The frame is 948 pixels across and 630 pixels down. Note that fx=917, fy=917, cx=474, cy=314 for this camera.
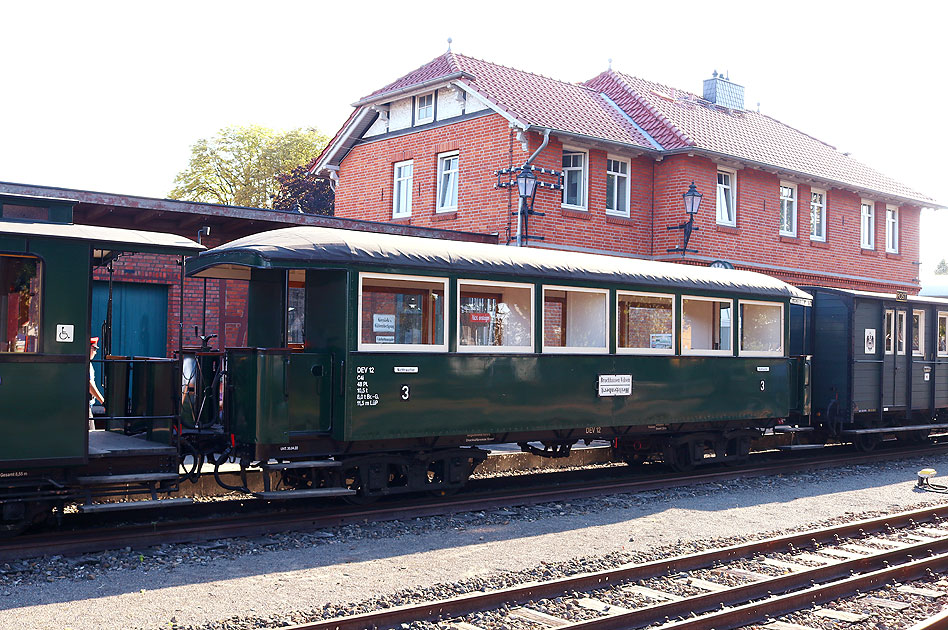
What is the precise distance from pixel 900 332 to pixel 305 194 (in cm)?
2541

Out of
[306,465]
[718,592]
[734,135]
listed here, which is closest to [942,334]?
[734,135]

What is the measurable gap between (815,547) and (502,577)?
3137 millimetres

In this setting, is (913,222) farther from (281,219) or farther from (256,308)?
(256,308)

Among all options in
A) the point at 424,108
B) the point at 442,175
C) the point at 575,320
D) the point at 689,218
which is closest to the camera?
the point at 575,320

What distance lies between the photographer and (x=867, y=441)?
51.1 ft

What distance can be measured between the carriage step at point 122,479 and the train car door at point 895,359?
1193 cm

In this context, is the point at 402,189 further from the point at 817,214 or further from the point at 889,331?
the point at 889,331

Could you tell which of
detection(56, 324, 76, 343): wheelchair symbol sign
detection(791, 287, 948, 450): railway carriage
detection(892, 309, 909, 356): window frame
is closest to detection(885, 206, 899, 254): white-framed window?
detection(791, 287, 948, 450): railway carriage

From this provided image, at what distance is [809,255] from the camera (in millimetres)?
24094

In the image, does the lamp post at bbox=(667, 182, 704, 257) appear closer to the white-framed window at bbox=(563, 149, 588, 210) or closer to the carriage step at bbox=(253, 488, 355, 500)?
the white-framed window at bbox=(563, 149, 588, 210)

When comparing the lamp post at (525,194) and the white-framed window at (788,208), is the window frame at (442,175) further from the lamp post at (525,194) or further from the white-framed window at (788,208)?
the white-framed window at (788,208)

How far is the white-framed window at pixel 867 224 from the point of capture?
26000mm

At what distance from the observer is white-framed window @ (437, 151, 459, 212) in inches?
821

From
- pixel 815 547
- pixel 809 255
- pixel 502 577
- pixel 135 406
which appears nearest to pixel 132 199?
pixel 135 406
